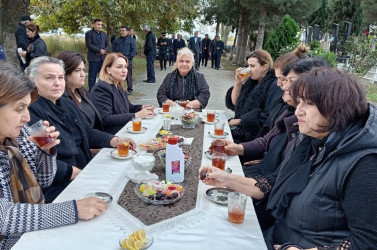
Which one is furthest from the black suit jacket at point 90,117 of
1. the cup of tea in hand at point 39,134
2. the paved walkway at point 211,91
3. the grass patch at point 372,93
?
the grass patch at point 372,93

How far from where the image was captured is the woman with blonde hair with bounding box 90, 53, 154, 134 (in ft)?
13.2

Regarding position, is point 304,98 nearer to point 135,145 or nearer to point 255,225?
point 255,225

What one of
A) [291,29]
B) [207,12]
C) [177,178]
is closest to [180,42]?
[207,12]

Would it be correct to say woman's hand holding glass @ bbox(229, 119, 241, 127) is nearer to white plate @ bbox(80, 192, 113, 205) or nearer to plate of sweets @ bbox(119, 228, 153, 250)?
white plate @ bbox(80, 192, 113, 205)

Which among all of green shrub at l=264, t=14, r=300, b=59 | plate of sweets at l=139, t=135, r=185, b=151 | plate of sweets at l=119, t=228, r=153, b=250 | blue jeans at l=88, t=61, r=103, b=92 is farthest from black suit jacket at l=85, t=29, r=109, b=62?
plate of sweets at l=119, t=228, r=153, b=250

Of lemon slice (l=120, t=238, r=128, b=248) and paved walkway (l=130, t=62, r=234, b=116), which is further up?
lemon slice (l=120, t=238, r=128, b=248)

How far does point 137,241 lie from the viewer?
1.47 metres

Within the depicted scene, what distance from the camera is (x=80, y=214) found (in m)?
1.69

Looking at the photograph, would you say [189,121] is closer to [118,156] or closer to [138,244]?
[118,156]

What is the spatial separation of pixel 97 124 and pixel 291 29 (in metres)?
9.73

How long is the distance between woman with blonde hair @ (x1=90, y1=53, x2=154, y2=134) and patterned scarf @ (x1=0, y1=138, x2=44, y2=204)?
6.74ft

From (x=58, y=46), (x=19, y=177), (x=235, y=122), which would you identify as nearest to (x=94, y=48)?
(x=235, y=122)

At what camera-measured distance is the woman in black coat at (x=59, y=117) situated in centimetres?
261

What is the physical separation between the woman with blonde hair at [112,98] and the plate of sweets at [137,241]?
8.47 ft
